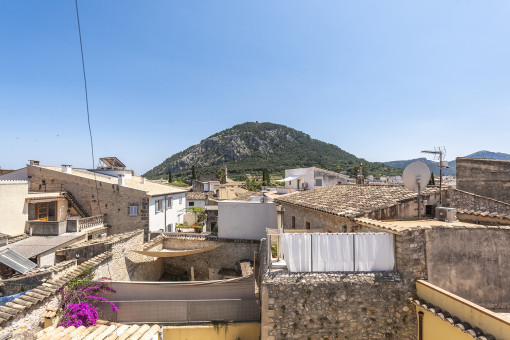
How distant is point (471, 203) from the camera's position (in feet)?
34.7

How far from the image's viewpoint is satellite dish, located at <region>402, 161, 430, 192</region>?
9380 mm

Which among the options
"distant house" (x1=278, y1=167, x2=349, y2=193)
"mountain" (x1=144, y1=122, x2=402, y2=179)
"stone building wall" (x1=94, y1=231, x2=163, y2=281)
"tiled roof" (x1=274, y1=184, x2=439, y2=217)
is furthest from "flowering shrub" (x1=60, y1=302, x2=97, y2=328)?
"mountain" (x1=144, y1=122, x2=402, y2=179)

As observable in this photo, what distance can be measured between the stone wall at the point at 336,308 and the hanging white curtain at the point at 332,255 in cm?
35

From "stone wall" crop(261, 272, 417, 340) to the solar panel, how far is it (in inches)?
431

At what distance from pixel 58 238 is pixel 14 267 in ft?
20.4

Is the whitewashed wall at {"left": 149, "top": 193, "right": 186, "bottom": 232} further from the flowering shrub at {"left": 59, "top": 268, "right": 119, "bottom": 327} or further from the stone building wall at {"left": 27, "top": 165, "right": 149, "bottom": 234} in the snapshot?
the flowering shrub at {"left": 59, "top": 268, "right": 119, "bottom": 327}

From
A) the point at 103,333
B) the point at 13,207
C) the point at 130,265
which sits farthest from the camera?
the point at 13,207

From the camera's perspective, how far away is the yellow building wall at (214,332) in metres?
8.07

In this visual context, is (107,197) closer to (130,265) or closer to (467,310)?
(130,265)

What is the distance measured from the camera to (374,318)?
7016mm

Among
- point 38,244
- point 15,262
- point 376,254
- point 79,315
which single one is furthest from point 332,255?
point 38,244

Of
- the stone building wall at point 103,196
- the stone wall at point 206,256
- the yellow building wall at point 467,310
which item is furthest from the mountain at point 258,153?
the yellow building wall at point 467,310

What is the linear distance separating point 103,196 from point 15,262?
10211 mm

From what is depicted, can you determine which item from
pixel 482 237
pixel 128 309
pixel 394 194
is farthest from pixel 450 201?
pixel 128 309
